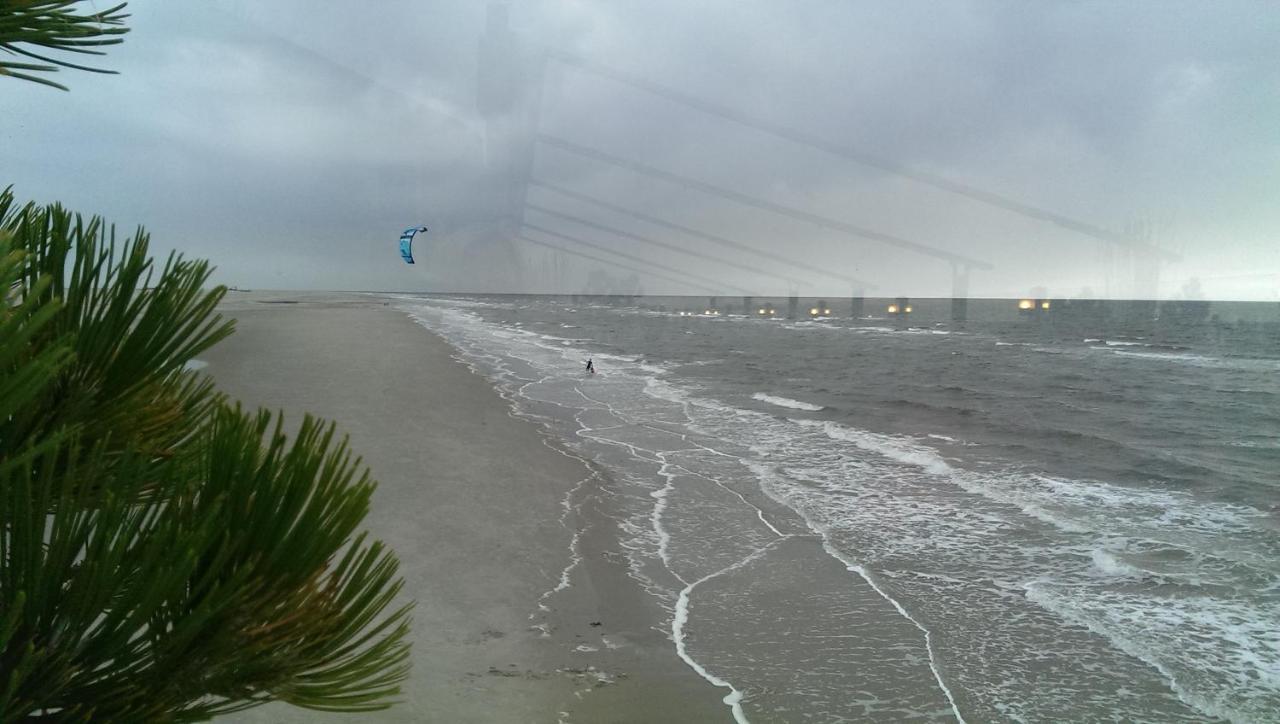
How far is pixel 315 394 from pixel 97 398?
1435cm

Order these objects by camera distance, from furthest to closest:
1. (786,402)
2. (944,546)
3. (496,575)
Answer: (786,402) → (944,546) → (496,575)

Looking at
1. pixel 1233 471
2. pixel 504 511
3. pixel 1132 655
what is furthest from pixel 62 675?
pixel 1233 471

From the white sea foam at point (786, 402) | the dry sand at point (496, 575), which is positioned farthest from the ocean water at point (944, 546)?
the dry sand at point (496, 575)

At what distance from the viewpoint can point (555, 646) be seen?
219 inches

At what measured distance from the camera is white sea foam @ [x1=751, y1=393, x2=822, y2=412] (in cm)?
1941

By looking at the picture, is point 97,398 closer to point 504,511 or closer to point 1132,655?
point 1132,655

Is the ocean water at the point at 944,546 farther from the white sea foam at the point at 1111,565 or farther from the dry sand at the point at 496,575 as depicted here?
the dry sand at the point at 496,575

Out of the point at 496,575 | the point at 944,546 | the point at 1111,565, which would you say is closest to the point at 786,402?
the point at 944,546

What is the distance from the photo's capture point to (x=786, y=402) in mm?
20156

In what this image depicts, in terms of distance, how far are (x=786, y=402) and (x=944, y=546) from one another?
1185 centimetres

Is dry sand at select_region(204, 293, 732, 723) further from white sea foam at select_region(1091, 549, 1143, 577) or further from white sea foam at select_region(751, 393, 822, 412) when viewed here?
white sea foam at select_region(751, 393, 822, 412)

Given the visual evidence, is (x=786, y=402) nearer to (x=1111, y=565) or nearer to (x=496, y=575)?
(x=1111, y=565)

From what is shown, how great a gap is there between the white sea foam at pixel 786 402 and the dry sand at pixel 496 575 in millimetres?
7861

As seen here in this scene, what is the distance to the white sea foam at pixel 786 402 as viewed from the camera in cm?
1941
